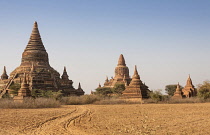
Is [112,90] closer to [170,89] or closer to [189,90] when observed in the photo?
[170,89]

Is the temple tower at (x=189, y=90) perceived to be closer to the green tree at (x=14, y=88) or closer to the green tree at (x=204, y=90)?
the green tree at (x=204, y=90)

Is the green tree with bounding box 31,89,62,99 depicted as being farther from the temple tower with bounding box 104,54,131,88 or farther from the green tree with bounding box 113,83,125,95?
the temple tower with bounding box 104,54,131,88

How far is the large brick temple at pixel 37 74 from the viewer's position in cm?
3809

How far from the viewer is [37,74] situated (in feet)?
127

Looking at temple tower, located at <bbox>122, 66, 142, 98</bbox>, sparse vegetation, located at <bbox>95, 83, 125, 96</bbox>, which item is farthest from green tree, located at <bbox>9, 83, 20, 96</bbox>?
sparse vegetation, located at <bbox>95, 83, 125, 96</bbox>

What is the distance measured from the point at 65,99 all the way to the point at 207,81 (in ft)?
63.5

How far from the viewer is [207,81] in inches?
1455

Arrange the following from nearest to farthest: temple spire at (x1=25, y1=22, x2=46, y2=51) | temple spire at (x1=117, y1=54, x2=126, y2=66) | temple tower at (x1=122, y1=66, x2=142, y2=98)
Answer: temple tower at (x1=122, y1=66, x2=142, y2=98), temple spire at (x1=25, y1=22, x2=46, y2=51), temple spire at (x1=117, y1=54, x2=126, y2=66)

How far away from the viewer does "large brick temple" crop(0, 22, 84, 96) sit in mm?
38094

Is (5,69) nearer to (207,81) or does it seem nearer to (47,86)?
(47,86)

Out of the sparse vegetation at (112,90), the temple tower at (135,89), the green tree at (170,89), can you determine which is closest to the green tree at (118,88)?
the sparse vegetation at (112,90)

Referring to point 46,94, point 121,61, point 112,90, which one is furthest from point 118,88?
point 46,94

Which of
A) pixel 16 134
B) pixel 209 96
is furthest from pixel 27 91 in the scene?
pixel 209 96

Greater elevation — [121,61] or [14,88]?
[121,61]
